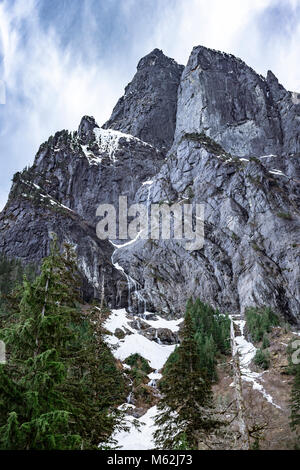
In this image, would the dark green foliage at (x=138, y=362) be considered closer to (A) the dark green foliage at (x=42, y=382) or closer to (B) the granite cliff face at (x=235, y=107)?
(A) the dark green foliage at (x=42, y=382)

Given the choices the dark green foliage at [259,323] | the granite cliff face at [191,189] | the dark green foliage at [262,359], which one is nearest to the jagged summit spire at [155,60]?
the granite cliff face at [191,189]

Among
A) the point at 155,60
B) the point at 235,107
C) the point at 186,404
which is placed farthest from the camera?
the point at 155,60

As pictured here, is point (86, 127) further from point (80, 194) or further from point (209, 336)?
point (209, 336)

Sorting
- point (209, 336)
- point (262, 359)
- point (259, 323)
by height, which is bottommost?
point (262, 359)

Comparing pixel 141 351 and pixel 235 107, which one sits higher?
pixel 235 107

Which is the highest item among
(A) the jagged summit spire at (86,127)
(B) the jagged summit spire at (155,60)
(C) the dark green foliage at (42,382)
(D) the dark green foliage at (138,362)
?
(B) the jagged summit spire at (155,60)

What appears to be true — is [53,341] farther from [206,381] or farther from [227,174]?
[227,174]

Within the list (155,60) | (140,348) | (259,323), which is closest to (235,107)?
(155,60)

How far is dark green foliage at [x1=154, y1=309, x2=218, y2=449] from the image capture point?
55.1 feet

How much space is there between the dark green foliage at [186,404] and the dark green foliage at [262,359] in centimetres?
2581

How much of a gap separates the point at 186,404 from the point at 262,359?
2883cm

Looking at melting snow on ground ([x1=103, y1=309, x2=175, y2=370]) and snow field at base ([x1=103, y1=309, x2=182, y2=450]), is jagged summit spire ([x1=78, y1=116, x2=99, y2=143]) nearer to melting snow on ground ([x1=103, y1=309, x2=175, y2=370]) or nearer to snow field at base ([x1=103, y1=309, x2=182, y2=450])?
snow field at base ([x1=103, y1=309, x2=182, y2=450])

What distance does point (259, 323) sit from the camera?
5622 cm

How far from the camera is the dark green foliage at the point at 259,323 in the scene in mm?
52875
